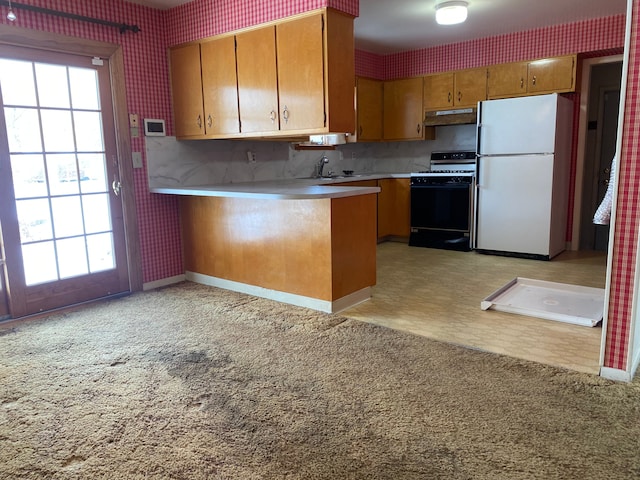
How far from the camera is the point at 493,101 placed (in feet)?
16.4

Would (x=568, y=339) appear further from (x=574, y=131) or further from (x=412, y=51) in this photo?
(x=412, y=51)

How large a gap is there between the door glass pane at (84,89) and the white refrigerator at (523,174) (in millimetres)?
3848

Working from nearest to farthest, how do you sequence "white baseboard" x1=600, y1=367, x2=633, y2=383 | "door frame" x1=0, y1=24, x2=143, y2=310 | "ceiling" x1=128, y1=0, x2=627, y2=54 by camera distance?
"white baseboard" x1=600, y1=367, x2=633, y2=383
"door frame" x1=0, y1=24, x2=143, y2=310
"ceiling" x1=128, y1=0, x2=627, y2=54

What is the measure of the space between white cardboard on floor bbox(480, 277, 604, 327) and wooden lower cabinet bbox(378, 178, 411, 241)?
2.19 metres

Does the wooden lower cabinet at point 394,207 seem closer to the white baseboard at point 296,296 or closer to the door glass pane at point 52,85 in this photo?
the white baseboard at point 296,296

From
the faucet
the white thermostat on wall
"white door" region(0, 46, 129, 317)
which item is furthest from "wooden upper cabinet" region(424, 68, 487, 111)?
"white door" region(0, 46, 129, 317)

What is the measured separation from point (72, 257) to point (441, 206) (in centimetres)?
401

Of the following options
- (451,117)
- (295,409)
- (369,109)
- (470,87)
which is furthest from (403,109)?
(295,409)

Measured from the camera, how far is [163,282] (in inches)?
169

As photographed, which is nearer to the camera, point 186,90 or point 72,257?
point 72,257

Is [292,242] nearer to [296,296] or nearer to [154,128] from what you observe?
[296,296]

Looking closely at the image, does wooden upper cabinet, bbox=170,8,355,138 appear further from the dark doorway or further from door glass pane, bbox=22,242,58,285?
the dark doorway

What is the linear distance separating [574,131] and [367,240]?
3.24 metres

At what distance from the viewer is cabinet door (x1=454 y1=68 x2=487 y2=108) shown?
5500 millimetres
